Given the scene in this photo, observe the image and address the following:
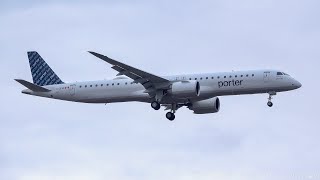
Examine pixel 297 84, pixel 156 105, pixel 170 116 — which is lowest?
pixel 170 116

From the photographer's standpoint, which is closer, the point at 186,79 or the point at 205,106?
the point at 186,79

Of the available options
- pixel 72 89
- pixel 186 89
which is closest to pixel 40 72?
pixel 72 89

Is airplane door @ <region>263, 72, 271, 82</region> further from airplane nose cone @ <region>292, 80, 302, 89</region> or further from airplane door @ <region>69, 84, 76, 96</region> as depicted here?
airplane door @ <region>69, 84, 76, 96</region>

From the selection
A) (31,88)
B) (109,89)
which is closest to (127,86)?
(109,89)

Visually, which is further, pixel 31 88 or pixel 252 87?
pixel 31 88

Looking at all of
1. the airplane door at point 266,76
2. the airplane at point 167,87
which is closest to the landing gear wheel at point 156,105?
the airplane at point 167,87

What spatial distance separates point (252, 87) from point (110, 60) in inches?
458

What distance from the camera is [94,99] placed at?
301 ft

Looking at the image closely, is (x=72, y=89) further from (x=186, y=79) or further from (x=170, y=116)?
(x=186, y=79)

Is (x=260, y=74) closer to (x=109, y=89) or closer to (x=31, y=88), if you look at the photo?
(x=109, y=89)

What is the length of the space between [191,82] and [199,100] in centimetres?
371

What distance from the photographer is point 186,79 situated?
3489 inches

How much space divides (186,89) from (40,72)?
16679mm

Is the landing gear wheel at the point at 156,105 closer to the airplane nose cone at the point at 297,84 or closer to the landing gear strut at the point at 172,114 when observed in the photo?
the landing gear strut at the point at 172,114
